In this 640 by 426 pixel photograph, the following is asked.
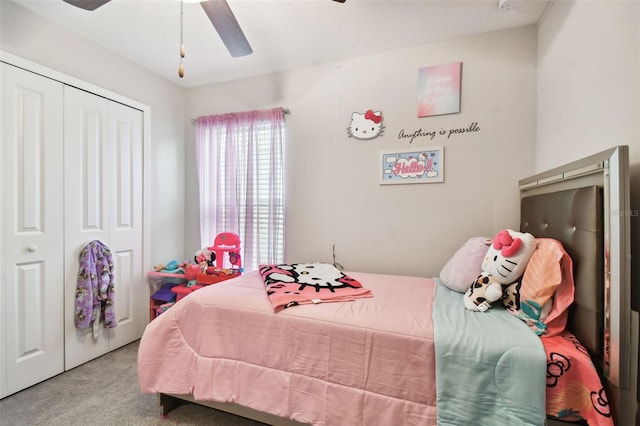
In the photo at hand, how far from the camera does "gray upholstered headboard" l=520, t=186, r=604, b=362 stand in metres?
1.04

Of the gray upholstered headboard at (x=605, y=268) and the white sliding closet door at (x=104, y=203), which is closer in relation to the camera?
the gray upholstered headboard at (x=605, y=268)

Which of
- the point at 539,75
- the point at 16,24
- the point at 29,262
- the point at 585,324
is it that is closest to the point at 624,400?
the point at 585,324

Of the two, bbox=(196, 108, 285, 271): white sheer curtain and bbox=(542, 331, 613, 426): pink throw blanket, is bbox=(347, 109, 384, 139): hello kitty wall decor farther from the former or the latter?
bbox=(542, 331, 613, 426): pink throw blanket

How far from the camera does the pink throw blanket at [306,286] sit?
1541mm

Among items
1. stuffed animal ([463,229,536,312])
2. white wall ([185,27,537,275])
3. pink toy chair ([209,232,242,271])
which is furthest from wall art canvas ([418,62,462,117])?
pink toy chair ([209,232,242,271])

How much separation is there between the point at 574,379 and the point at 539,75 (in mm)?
1959

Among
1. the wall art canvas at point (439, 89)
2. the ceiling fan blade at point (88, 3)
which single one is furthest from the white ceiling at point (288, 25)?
the ceiling fan blade at point (88, 3)

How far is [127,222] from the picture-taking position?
2.52 meters

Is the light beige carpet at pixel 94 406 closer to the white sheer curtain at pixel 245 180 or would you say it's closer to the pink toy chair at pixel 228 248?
the pink toy chair at pixel 228 248

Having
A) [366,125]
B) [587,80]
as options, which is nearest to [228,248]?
[366,125]

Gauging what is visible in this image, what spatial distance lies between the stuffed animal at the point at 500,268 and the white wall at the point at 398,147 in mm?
795

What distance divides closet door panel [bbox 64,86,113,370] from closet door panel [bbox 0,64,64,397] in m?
0.05

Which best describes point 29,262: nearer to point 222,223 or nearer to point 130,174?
point 130,174

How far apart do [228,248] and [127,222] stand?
911 mm
